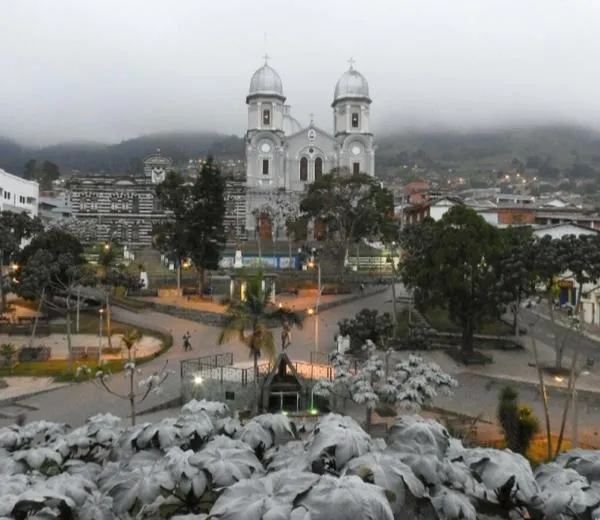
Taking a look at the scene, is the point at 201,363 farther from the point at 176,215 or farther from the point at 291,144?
the point at 291,144

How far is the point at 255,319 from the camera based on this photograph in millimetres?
19531

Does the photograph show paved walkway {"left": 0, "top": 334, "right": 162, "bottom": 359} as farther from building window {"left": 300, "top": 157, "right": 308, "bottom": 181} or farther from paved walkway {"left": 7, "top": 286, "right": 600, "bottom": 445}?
building window {"left": 300, "top": 157, "right": 308, "bottom": 181}

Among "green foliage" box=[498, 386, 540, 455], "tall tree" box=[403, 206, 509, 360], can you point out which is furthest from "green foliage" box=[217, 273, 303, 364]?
"tall tree" box=[403, 206, 509, 360]

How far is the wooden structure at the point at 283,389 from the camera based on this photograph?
19906 millimetres

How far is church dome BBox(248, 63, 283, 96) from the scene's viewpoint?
7875 centimetres

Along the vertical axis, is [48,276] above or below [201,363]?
above

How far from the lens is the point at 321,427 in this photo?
6.14 meters

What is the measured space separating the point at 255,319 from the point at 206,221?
25.7 metres

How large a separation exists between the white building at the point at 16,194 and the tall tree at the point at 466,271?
144 feet

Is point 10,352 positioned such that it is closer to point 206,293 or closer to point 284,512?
point 206,293

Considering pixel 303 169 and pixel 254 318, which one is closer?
pixel 254 318

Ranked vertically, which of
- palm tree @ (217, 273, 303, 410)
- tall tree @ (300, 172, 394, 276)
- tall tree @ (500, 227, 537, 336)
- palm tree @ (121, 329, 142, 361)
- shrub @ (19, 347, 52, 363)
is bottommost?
shrub @ (19, 347, 52, 363)

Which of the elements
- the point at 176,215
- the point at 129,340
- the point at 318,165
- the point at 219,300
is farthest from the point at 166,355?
the point at 318,165

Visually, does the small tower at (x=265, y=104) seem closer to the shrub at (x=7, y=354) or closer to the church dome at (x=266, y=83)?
the church dome at (x=266, y=83)
